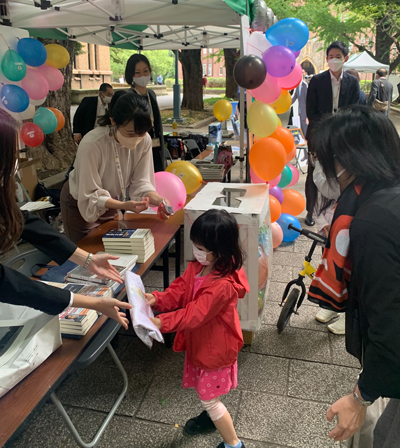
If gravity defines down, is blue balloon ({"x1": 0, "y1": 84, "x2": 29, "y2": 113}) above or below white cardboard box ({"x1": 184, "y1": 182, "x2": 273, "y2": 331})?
above

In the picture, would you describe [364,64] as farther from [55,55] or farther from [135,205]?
[135,205]

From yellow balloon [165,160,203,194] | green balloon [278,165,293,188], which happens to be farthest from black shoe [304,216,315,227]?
yellow balloon [165,160,203,194]

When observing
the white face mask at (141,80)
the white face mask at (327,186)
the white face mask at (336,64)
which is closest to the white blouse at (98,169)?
the white face mask at (327,186)

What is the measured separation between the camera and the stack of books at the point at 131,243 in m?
2.23

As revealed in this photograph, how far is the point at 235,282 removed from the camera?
1.88 metres

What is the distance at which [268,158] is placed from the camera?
373 cm

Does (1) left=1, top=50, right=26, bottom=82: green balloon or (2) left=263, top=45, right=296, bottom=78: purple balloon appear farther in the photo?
(1) left=1, top=50, right=26, bottom=82: green balloon

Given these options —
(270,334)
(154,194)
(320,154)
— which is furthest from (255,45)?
(320,154)

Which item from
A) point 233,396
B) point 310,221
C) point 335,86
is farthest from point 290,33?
point 233,396

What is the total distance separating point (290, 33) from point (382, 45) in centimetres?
2152

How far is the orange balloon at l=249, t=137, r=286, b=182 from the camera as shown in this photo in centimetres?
372

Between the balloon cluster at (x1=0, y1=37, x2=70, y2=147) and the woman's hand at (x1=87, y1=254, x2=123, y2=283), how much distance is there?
3.25 metres

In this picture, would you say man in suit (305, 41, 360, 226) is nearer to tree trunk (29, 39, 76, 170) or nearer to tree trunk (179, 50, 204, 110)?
tree trunk (29, 39, 76, 170)

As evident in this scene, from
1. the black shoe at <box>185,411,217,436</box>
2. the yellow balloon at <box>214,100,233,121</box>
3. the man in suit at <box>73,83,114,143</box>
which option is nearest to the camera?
the black shoe at <box>185,411,217,436</box>
